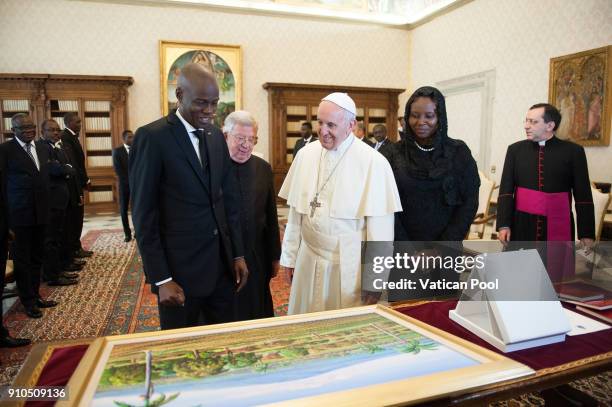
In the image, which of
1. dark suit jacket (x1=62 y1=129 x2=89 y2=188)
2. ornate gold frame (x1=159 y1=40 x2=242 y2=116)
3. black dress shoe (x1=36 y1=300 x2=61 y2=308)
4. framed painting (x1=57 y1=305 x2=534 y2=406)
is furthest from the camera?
ornate gold frame (x1=159 y1=40 x2=242 y2=116)

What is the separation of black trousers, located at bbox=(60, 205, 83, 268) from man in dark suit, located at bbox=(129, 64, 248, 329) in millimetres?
4243

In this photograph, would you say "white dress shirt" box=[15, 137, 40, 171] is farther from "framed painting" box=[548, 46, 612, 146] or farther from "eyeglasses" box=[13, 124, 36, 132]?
"framed painting" box=[548, 46, 612, 146]

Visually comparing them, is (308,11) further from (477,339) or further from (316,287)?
(477,339)

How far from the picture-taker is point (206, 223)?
1979 mm

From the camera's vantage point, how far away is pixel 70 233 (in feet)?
18.7

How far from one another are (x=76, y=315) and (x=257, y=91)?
8319 millimetres

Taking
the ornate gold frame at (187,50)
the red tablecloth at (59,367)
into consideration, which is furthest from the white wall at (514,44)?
the red tablecloth at (59,367)

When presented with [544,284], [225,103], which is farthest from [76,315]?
[225,103]

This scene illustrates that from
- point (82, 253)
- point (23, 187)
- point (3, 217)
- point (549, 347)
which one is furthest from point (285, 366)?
point (82, 253)

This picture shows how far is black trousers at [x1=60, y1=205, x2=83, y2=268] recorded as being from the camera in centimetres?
552

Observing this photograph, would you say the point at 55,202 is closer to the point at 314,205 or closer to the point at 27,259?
the point at 27,259

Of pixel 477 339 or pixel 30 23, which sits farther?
pixel 30 23

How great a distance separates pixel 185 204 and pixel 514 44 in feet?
28.6

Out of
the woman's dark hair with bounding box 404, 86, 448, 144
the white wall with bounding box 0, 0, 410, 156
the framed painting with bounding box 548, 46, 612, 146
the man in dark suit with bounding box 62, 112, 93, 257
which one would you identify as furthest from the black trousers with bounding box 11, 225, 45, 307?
the framed painting with bounding box 548, 46, 612, 146
